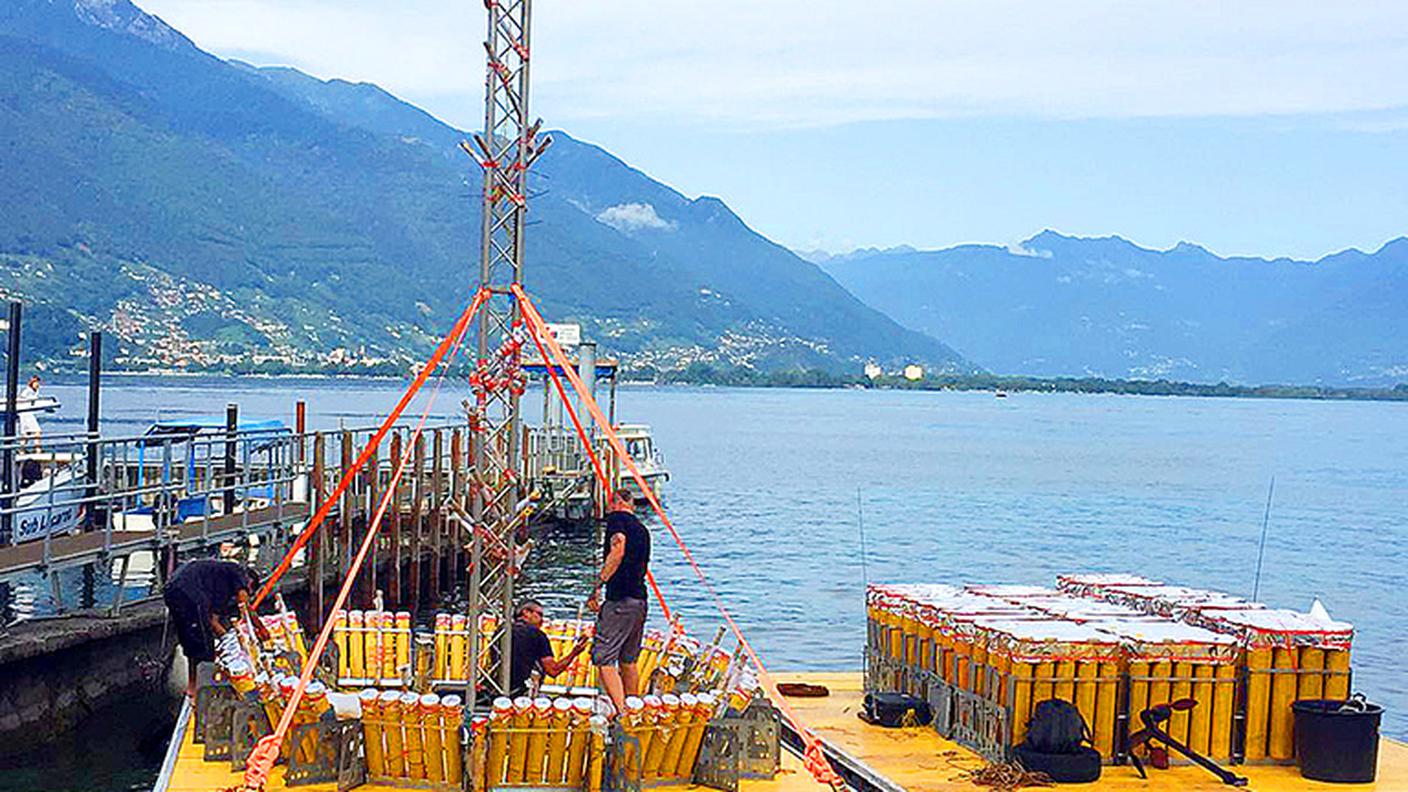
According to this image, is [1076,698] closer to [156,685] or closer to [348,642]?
[348,642]

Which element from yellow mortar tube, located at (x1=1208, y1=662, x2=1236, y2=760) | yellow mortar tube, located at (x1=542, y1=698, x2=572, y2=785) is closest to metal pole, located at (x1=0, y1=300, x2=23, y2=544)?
yellow mortar tube, located at (x1=542, y1=698, x2=572, y2=785)

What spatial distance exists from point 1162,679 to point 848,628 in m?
26.3

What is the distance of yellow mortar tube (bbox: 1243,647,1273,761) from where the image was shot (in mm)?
13836

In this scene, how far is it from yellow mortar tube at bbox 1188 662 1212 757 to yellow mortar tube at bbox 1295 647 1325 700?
0.74 metres

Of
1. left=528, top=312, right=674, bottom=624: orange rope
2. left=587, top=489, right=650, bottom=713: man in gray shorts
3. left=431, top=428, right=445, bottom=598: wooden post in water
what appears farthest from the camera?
left=431, top=428, right=445, bottom=598: wooden post in water

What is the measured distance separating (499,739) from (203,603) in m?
5.89

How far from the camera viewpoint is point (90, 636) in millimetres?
20969

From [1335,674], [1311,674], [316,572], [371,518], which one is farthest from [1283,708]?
[371,518]

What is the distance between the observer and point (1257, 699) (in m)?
13.9

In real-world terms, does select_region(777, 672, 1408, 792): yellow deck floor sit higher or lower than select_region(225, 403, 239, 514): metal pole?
lower

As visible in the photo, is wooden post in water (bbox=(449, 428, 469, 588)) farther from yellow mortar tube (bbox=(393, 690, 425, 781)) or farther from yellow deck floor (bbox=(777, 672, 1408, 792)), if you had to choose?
yellow mortar tube (bbox=(393, 690, 425, 781))

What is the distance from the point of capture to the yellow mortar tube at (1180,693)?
13.7m

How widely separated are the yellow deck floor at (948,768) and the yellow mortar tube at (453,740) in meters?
3.10

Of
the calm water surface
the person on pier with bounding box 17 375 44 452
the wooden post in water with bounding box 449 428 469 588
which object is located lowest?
the calm water surface
